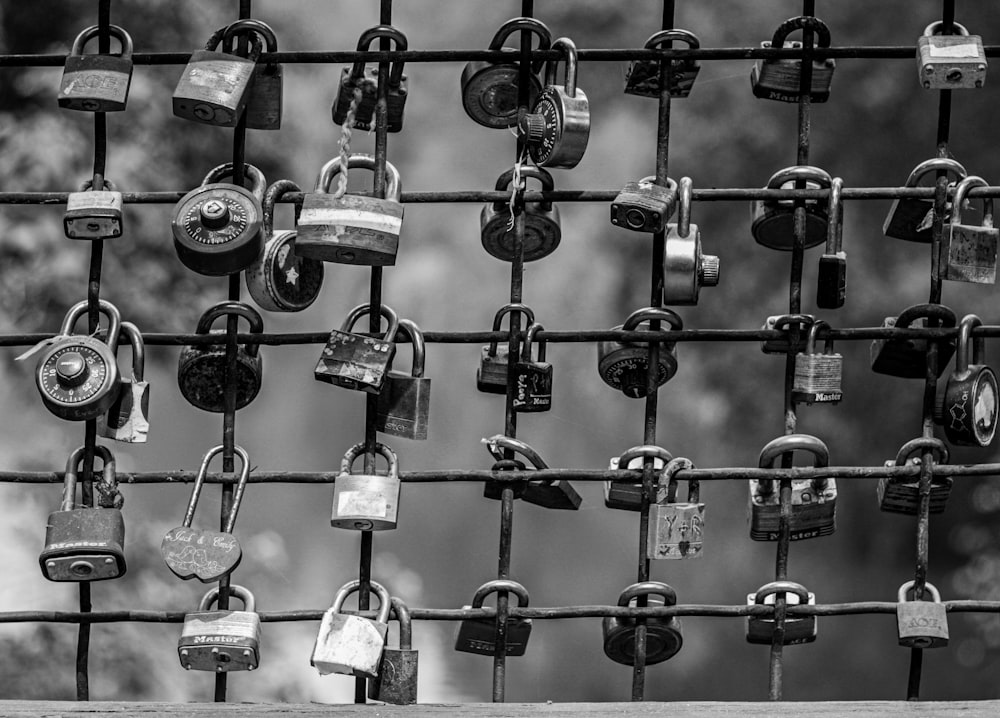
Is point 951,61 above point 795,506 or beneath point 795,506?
above

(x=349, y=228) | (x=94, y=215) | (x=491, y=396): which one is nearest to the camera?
(x=349, y=228)

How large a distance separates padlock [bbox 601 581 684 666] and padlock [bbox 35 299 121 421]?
74 cm

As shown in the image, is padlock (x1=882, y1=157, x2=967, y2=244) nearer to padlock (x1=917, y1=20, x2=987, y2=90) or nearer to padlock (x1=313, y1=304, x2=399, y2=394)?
padlock (x1=917, y1=20, x2=987, y2=90)

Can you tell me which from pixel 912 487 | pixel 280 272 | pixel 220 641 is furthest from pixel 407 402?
pixel 912 487

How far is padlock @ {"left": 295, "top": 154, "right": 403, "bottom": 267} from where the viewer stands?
1836mm

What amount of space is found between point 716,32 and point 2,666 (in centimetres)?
181

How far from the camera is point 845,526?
2654 millimetres

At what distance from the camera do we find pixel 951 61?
75.8 inches

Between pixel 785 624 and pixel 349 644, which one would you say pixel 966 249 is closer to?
pixel 785 624

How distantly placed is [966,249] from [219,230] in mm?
1004

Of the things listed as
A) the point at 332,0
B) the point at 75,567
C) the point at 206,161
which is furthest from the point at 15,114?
the point at 75,567

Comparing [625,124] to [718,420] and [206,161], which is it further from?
[206,161]

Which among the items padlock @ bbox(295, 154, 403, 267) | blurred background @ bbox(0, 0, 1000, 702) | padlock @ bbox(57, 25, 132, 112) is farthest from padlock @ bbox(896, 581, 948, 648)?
padlock @ bbox(57, 25, 132, 112)

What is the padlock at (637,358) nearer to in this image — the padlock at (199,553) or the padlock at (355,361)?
the padlock at (355,361)
